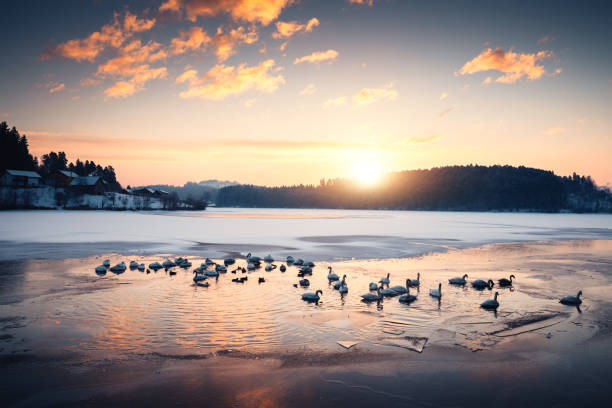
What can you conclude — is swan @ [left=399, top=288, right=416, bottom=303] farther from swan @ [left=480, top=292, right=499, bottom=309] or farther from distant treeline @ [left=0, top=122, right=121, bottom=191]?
distant treeline @ [left=0, top=122, right=121, bottom=191]

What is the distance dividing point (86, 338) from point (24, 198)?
117 m

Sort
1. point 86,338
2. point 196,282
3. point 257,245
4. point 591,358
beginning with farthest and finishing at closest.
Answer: point 257,245 → point 196,282 → point 86,338 → point 591,358

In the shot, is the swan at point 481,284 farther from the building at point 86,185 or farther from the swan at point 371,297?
the building at point 86,185

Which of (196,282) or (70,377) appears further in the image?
(196,282)

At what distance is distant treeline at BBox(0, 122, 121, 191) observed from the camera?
104500 mm

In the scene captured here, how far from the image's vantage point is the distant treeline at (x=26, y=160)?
104m

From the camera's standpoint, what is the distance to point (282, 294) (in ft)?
55.7

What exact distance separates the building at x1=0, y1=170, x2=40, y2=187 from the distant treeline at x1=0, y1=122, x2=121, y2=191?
Result: 530 cm

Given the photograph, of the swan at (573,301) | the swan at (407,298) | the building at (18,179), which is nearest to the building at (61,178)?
the building at (18,179)

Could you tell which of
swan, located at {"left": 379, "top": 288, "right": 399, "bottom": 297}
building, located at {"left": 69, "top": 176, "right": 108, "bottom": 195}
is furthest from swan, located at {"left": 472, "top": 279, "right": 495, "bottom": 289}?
building, located at {"left": 69, "top": 176, "right": 108, "bottom": 195}

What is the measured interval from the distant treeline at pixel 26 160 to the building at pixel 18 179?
17.4 feet

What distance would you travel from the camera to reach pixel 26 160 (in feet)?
375

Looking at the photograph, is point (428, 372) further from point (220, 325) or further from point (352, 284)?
point (352, 284)

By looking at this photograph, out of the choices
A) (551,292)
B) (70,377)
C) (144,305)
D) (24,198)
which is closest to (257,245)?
(144,305)
